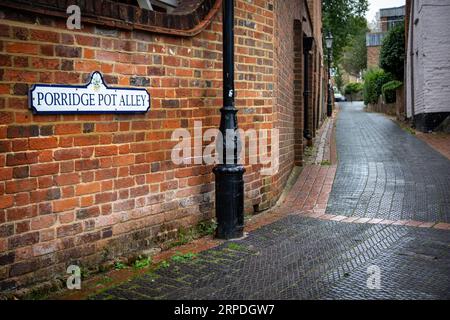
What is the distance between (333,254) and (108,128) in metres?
2.40

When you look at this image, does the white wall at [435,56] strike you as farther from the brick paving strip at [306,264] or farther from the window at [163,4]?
the window at [163,4]

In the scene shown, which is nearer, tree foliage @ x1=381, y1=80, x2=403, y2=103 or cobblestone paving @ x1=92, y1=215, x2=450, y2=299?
cobblestone paving @ x1=92, y1=215, x2=450, y2=299

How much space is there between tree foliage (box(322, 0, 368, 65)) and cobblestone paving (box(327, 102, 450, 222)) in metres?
25.2

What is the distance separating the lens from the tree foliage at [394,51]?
21.3 m

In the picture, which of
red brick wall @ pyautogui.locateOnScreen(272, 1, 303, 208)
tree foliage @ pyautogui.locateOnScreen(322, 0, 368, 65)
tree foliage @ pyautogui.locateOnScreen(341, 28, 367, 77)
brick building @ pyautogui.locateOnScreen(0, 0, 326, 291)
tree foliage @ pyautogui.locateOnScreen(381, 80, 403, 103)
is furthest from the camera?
tree foliage @ pyautogui.locateOnScreen(341, 28, 367, 77)

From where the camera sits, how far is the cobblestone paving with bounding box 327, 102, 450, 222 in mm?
6156

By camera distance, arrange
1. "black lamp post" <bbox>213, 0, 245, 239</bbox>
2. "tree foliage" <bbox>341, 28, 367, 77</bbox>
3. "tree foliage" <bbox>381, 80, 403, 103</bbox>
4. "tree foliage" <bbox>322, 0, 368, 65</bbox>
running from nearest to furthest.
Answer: "black lamp post" <bbox>213, 0, 245, 239</bbox>
"tree foliage" <bbox>381, 80, 403, 103</bbox>
"tree foliage" <bbox>322, 0, 368, 65</bbox>
"tree foliage" <bbox>341, 28, 367, 77</bbox>

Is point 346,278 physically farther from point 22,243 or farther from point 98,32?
point 98,32

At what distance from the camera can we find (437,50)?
14969mm

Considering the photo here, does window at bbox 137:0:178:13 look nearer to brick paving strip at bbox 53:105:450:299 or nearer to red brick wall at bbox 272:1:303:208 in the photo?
red brick wall at bbox 272:1:303:208

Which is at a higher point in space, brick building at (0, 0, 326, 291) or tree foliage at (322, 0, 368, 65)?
tree foliage at (322, 0, 368, 65)

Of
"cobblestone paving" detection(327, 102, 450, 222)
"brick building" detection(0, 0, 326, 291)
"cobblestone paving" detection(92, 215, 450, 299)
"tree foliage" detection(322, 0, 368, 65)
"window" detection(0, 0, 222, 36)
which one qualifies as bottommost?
"cobblestone paving" detection(92, 215, 450, 299)

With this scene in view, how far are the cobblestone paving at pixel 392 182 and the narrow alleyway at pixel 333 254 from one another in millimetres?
15

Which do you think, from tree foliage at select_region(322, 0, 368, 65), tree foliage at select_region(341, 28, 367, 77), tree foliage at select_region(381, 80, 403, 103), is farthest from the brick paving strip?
tree foliage at select_region(341, 28, 367, 77)
